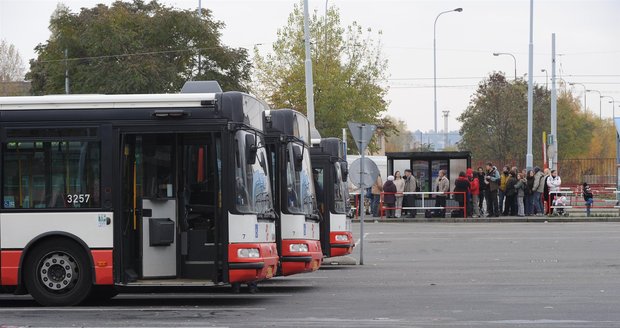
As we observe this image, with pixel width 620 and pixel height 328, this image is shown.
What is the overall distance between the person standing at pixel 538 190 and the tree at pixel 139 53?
2097 cm

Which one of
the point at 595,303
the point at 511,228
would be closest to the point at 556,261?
the point at 595,303

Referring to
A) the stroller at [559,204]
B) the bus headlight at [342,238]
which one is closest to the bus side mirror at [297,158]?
the bus headlight at [342,238]

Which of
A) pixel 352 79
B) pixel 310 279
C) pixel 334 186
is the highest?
pixel 352 79

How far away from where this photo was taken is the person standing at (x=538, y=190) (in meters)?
39.8

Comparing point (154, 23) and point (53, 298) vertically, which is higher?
point (154, 23)

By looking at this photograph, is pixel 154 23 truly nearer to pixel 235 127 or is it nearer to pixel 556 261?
pixel 556 261

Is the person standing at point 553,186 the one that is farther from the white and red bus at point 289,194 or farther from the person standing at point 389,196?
the white and red bus at point 289,194

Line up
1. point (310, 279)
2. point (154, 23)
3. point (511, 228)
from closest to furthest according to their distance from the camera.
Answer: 1. point (310, 279)
2. point (511, 228)
3. point (154, 23)

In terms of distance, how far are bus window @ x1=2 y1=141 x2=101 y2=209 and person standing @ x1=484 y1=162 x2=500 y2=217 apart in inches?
1032

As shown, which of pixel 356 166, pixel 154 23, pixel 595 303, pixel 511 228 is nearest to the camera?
pixel 595 303

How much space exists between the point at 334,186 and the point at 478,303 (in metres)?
7.26

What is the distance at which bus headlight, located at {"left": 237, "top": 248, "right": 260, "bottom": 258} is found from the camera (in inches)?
598

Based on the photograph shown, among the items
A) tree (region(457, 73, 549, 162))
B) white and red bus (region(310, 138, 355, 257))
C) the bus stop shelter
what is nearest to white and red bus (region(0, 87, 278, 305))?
white and red bus (region(310, 138, 355, 257))

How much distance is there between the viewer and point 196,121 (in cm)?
1525
